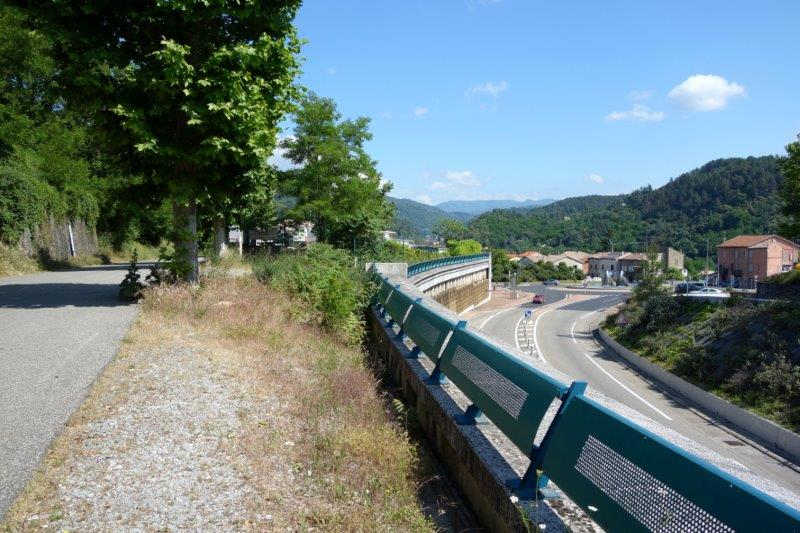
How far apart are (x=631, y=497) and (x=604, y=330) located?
162 feet

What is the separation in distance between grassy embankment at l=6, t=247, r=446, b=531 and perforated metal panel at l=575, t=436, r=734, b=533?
5.45ft

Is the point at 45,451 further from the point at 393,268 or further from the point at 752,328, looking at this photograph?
the point at 752,328

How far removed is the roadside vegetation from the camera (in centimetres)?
2447

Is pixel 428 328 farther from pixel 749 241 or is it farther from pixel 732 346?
pixel 749 241

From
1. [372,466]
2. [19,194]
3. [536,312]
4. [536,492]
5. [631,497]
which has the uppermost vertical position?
[19,194]

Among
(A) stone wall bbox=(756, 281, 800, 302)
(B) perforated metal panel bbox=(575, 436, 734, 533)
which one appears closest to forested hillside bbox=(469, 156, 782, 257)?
(A) stone wall bbox=(756, 281, 800, 302)

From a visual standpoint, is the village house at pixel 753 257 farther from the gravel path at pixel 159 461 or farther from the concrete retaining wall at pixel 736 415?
the gravel path at pixel 159 461

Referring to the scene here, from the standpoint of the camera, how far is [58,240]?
29266mm

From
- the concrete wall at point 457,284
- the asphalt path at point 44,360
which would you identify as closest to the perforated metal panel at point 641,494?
the asphalt path at point 44,360

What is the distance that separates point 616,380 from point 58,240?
31.4 meters

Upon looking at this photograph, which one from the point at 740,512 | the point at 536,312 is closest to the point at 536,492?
the point at 740,512

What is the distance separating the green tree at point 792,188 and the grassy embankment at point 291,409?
42663mm

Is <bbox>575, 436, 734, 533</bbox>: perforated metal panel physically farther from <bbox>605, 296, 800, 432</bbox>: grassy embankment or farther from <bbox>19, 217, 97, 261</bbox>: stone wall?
<bbox>19, 217, 97, 261</bbox>: stone wall

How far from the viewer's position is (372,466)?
5.44 metres
